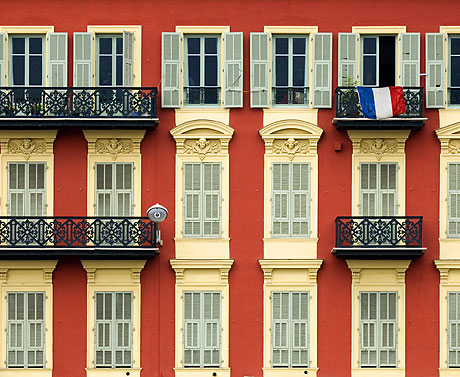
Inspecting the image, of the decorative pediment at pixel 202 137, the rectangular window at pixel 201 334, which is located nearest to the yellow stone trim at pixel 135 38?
the decorative pediment at pixel 202 137

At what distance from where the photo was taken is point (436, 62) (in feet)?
103

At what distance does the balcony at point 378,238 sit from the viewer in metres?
30.3

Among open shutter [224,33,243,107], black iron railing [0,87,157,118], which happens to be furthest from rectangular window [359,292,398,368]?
black iron railing [0,87,157,118]

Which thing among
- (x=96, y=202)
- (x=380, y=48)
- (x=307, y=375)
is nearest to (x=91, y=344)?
(x=96, y=202)

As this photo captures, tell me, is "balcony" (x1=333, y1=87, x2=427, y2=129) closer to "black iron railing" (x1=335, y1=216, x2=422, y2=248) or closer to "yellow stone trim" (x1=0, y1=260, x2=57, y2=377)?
"black iron railing" (x1=335, y1=216, x2=422, y2=248)

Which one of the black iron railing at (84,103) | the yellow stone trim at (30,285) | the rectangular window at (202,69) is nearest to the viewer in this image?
the black iron railing at (84,103)

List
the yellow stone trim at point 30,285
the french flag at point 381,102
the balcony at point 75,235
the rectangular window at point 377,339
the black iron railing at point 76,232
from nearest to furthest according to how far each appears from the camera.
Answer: the french flag at point 381,102 → the balcony at point 75,235 → the black iron railing at point 76,232 → the yellow stone trim at point 30,285 → the rectangular window at point 377,339

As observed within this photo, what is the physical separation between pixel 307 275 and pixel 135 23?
29.5 ft

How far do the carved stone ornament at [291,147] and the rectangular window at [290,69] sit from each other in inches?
46.3

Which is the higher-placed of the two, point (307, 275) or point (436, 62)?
point (436, 62)

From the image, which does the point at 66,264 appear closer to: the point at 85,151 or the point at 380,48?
the point at 85,151

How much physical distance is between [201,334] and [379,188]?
6729 millimetres

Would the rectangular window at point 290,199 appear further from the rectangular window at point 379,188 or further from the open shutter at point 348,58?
the open shutter at point 348,58

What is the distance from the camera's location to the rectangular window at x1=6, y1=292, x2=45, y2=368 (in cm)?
3094
